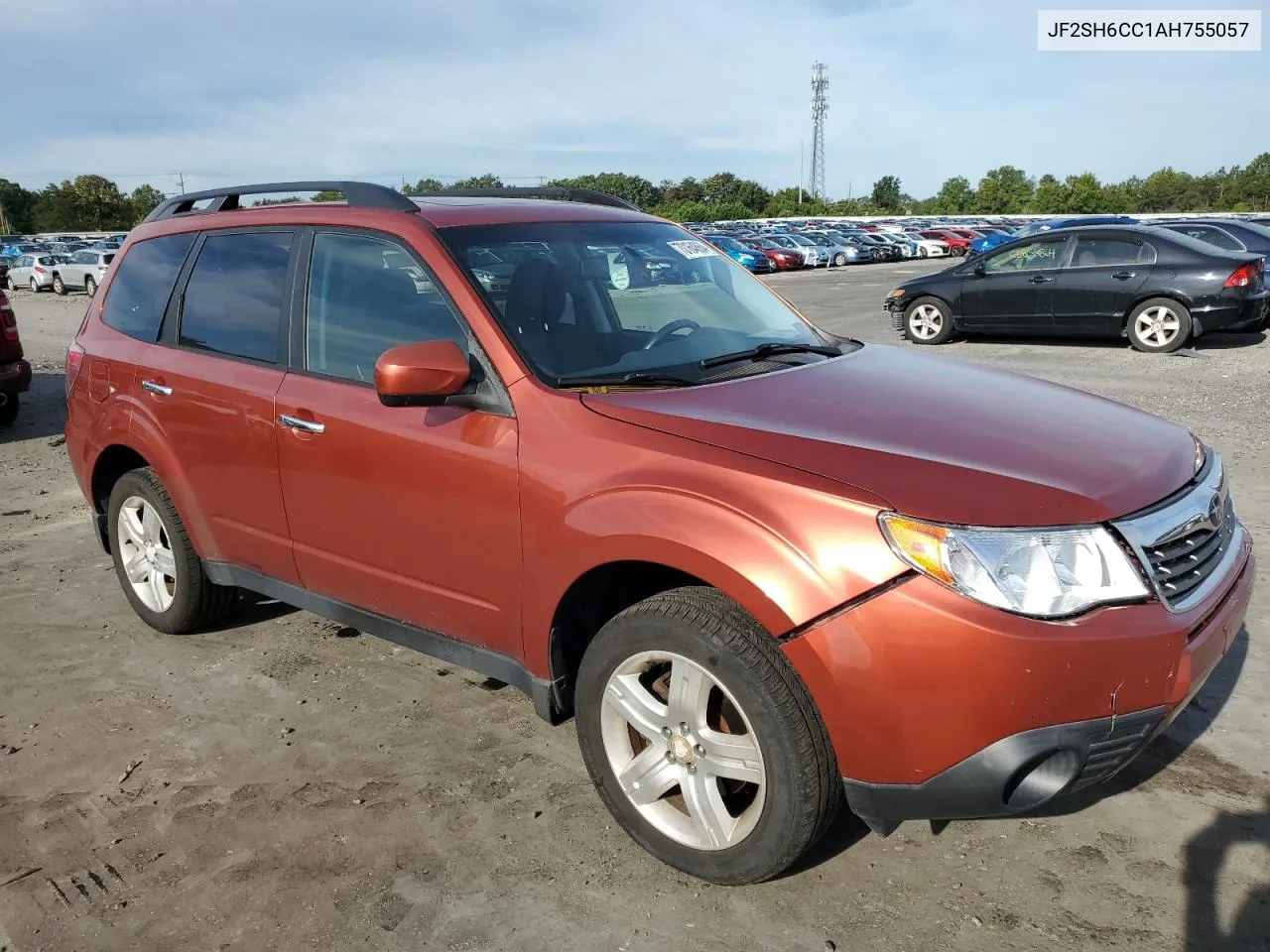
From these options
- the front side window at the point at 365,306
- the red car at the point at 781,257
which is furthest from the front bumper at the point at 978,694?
the red car at the point at 781,257

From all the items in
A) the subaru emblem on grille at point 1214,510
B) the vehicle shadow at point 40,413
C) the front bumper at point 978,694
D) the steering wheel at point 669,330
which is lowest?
the vehicle shadow at point 40,413

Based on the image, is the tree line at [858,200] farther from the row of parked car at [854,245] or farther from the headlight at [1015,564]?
the headlight at [1015,564]

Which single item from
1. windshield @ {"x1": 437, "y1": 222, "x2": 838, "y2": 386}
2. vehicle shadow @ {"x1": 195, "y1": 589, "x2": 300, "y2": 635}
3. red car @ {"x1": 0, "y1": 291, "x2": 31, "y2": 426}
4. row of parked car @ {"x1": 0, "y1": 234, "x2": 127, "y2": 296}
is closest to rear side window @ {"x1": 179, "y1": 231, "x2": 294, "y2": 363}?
windshield @ {"x1": 437, "y1": 222, "x2": 838, "y2": 386}

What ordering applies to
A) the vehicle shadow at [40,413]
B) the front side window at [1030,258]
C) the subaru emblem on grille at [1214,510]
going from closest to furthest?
the subaru emblem on grille at [1214,510] → the vehicle shadow at [40,413] → the front side window at [1030,258]

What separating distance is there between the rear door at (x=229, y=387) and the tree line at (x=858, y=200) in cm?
7783

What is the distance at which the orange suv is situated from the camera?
231 centimetres

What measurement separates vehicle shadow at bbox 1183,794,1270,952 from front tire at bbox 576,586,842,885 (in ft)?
3.19

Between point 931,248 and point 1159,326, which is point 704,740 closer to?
point 1159,326

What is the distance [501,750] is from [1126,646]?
2.12 m

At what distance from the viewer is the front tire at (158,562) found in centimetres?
441

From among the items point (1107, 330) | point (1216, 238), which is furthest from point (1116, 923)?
point (1216, 238)

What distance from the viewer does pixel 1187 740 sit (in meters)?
3.41

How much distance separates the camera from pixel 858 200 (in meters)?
129

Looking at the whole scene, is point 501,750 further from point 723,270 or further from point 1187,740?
point 1187,740
